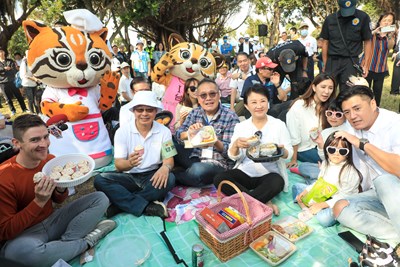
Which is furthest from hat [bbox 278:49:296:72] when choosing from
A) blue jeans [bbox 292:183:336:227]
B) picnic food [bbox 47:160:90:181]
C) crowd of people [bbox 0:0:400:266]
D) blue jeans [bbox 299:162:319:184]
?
picnic food [bbox 47:160:90:181]

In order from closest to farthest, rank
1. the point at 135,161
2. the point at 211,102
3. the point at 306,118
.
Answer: the point at 135,161
the point at 211,102
the point at 306,118

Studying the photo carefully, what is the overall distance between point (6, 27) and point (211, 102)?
46.1 ft

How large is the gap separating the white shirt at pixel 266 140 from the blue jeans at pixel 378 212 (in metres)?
0.68

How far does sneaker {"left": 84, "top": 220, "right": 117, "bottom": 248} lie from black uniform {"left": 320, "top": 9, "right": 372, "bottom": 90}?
12.4ft

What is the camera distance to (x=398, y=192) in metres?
1.91

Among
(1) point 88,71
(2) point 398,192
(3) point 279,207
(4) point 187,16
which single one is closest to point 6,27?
(4) point 187,16

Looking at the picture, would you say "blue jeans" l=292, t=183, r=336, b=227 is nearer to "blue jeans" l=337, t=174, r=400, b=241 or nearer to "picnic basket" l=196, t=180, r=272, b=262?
"blue jeans" l=337, t=174, r=400, b=241

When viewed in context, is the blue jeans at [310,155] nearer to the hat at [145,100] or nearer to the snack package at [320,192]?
the snack package at [320,192]

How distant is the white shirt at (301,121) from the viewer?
330cm

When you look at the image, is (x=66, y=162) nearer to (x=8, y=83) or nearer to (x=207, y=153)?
(x=207, y=153)

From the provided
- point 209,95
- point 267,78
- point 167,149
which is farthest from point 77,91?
point 267,78

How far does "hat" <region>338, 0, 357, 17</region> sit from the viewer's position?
3766mm

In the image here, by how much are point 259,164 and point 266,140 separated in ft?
0.84

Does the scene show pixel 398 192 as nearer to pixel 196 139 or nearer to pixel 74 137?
pixel 196 139
